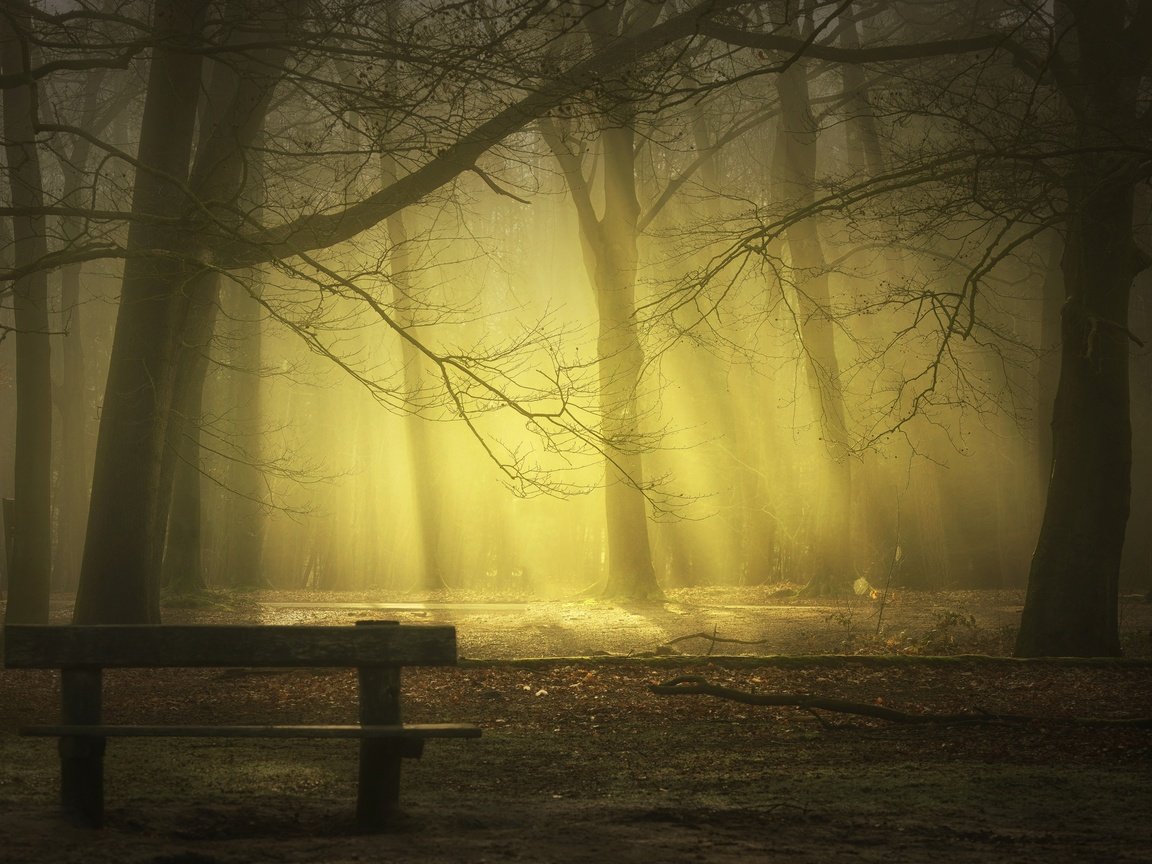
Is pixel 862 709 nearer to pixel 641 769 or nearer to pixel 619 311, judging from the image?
pixel 641 769

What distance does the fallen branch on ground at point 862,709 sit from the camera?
28.1 feet

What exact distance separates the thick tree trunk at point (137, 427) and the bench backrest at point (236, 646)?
763 centimetres

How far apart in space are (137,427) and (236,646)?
8262mm

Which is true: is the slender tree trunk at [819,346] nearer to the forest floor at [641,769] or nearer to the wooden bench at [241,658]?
the forest floor at [641,769]

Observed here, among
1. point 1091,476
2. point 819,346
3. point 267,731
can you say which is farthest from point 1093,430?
point 819,346

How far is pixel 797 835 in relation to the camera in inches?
217

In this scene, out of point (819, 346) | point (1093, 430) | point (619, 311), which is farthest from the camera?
point (819, 346)

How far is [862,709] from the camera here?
8.84m

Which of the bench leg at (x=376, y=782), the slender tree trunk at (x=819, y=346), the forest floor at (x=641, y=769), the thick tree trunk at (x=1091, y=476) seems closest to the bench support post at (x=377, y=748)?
the bench leg at (x=376, y=782)

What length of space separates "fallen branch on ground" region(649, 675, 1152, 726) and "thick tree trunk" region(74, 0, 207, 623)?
20.7 feet

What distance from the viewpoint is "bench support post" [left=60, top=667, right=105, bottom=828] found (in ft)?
18.7

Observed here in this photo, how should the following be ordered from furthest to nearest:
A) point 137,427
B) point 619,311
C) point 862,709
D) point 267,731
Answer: point 619,311 → point 137,427 → point 862,709 → point 267,731

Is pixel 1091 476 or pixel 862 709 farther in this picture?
pixel 1091 476

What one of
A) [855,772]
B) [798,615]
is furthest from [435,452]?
[855,772]
